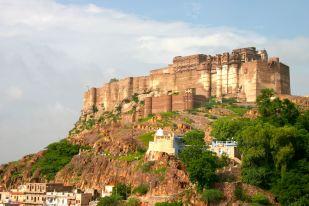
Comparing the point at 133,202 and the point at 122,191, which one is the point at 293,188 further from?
the point at 122,191

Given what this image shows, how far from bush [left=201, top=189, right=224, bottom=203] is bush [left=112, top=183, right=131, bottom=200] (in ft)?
32.8

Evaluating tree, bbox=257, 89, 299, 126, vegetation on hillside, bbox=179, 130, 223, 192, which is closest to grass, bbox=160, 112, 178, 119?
tree, bbox=257, 89, 299, 126

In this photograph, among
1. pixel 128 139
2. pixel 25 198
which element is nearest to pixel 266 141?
pixel 128 139

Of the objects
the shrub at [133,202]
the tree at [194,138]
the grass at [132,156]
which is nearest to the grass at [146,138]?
the grass at [132,156]

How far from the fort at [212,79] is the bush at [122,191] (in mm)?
27719

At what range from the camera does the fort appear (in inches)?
3816

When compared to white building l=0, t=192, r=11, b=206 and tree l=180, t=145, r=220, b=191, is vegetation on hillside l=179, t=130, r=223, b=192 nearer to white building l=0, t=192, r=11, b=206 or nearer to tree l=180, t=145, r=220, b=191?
tree l=180, t=145, r=220, b=191

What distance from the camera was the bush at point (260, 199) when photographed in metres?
62.6

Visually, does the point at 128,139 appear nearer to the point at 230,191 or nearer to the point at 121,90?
the point at 230,191

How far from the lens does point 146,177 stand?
7094 cm

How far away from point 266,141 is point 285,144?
1884 millimetres

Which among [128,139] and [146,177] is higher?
[128,139]

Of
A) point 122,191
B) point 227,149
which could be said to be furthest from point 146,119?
point 122,191

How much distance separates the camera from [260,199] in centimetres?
6266
